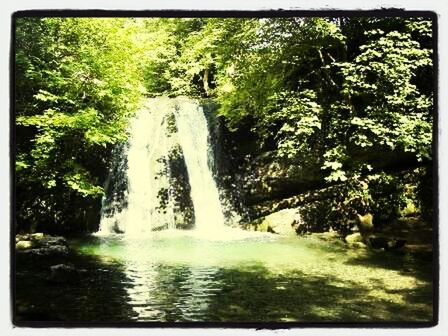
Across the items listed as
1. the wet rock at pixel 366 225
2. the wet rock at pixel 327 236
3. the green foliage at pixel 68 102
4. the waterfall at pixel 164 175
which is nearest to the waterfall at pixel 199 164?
the waterfall at pixel 164 175

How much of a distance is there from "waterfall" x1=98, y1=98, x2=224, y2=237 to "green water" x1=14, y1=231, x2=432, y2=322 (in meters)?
0.44

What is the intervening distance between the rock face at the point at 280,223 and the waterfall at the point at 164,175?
0.40 metres

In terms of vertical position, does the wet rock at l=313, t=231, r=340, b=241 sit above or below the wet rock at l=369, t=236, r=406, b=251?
above

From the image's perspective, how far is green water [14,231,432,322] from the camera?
4238 millimetres

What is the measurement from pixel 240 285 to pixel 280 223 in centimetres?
94

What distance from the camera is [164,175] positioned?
18.7ft

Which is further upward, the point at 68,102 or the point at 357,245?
the point at 68,102

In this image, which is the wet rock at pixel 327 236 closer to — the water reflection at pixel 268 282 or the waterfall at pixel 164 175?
the water reflection at pixel 268 282

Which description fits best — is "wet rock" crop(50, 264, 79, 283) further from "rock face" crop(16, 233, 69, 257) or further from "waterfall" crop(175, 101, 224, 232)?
"waterfall" crop(175, 101, 224, 232)

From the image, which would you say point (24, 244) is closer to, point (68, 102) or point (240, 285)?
point (68, 102)

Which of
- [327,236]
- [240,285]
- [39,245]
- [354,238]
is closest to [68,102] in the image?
[39,245]

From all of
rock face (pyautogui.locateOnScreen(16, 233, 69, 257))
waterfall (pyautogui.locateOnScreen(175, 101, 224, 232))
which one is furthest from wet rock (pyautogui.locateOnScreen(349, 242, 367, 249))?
rock face (pyautogui.locateOnScreen(16, 233, 69, 257))

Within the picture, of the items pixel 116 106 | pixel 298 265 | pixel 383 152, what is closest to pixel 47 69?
pixel 116 106

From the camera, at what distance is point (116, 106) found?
493 cm
